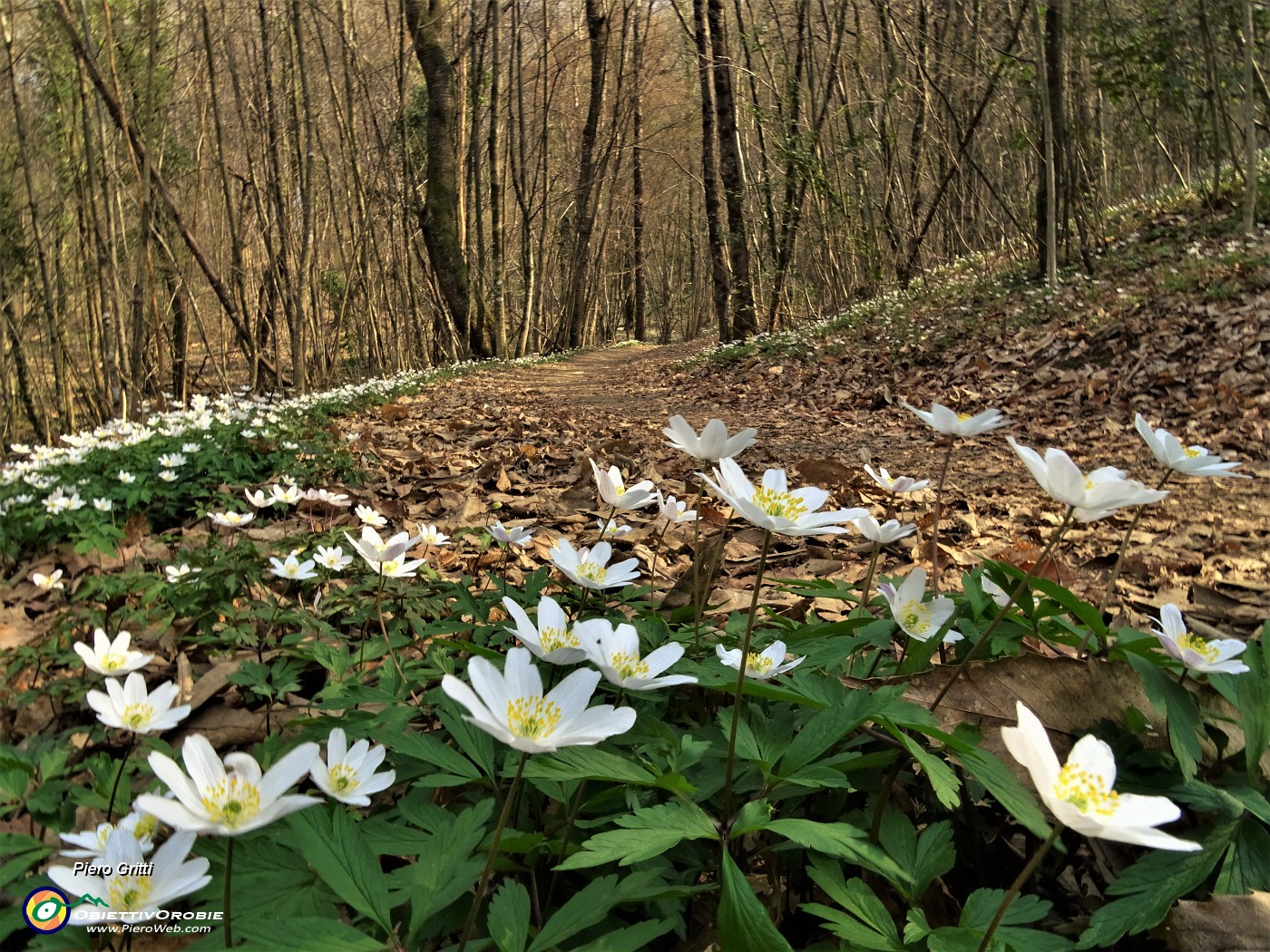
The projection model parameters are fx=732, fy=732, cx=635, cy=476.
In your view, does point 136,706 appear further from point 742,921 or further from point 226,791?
point 742,921

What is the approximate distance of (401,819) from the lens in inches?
37.8

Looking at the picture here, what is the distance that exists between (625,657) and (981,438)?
414 centimetres

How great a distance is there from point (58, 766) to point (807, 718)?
4.04 feet

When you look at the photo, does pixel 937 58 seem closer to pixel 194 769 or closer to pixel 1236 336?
pixel 1236 336

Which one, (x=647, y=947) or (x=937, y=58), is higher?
(x=937, y=58)

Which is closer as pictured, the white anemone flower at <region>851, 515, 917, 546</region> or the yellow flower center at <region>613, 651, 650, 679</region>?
the yellow flower center at <region>613, 651, 650, 679</region>

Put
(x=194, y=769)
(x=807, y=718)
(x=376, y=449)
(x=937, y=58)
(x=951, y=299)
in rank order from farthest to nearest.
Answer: (x=937, y=58), (x=951, y=299), (x=376, y=449), (x=807, y=718), (x=194, y=769)

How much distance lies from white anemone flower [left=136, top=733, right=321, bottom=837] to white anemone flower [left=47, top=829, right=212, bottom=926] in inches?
2.0

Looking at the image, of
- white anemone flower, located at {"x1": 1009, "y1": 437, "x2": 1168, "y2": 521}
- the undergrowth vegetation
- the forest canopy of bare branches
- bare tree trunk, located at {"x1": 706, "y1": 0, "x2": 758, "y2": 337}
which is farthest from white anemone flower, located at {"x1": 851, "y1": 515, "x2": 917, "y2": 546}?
bare tree trunk, located at {"x1": 706, "y1": 0, "x2": 758, "y2": 337}

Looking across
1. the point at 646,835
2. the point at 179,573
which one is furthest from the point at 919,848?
the point at 179,573

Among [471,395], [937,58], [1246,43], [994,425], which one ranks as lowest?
[471,395]

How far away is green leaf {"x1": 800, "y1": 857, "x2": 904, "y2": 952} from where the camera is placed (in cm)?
75

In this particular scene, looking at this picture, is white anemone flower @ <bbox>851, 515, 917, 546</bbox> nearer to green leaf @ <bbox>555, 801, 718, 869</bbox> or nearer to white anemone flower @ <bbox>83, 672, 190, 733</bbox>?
green leaf @ <bbox>555, 801, 718, 869</bbox>

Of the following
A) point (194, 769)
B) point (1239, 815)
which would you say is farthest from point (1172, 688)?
point (194, 769)
